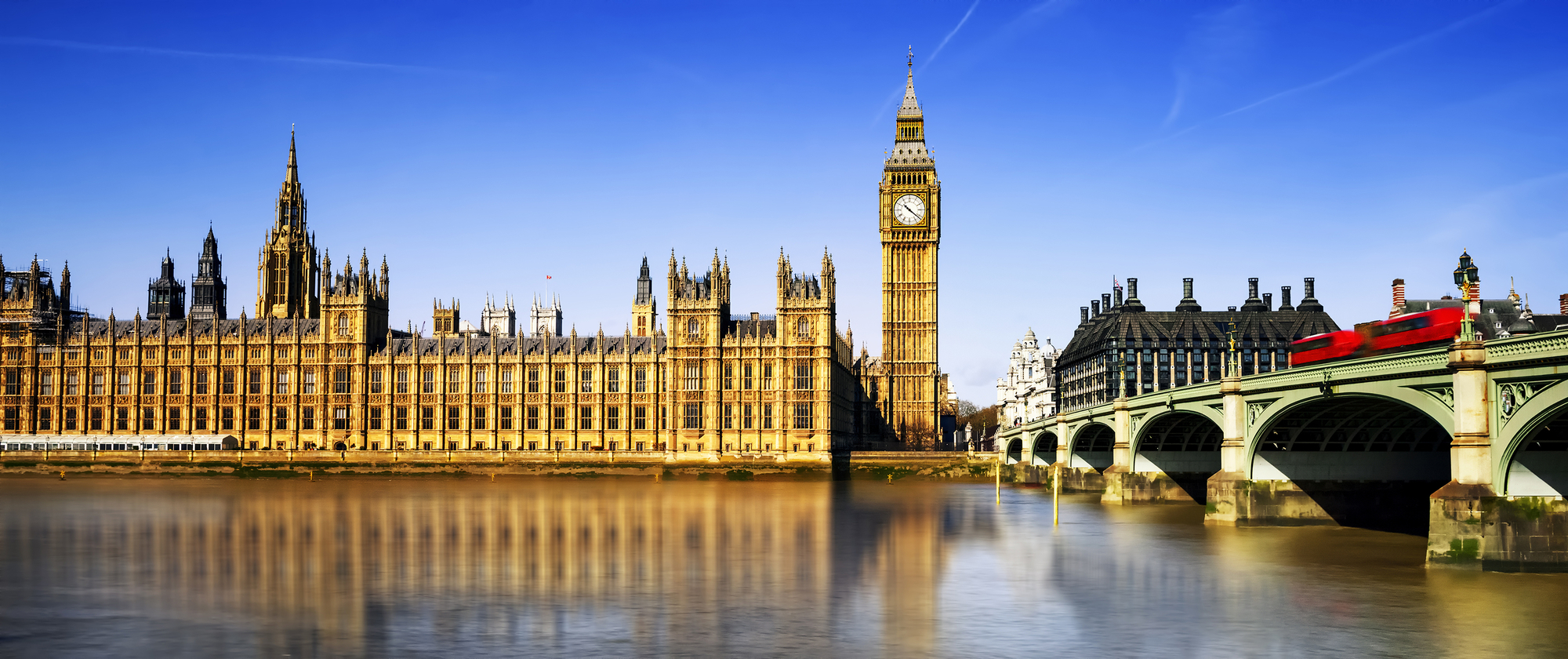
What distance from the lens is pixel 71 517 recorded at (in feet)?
217

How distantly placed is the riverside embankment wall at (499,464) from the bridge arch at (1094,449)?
1870 cm

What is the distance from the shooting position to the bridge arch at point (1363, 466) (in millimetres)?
59656

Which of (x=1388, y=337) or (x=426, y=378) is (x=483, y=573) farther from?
(x=426, y=378)

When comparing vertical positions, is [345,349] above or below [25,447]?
above

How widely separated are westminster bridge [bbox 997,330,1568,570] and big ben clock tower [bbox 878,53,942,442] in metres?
35.9

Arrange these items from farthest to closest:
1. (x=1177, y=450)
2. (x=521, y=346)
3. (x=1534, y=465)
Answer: (x=521, y=346) < (x=1177, y=450) < (x=1534, y=465)

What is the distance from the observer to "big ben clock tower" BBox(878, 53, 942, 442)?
147000 millimetres

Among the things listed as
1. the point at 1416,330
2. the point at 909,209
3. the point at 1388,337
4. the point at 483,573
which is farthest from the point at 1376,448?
the point at 909,209

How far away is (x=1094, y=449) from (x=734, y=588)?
69.7 meters

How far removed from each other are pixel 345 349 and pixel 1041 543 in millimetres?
99585

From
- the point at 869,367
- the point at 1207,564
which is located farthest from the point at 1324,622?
the point at 869,367

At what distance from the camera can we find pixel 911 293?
14900 centimetres

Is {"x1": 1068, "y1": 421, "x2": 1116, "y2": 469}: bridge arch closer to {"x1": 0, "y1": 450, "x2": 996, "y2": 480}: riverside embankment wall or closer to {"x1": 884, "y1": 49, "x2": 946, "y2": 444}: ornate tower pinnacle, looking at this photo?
{"x1": 0, "y1": 450, "x2": 996, "y2": 480}: riverside embankment wall

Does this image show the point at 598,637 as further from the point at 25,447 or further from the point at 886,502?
the point at 25,447
